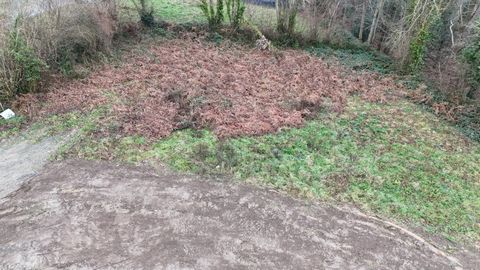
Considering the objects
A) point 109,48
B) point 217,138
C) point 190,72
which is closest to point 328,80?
point 190,72

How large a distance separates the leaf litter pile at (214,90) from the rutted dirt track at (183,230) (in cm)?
197

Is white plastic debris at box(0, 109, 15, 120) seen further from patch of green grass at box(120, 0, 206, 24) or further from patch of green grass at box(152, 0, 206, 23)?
patch of green grass at box(152, 0, 206, 23)

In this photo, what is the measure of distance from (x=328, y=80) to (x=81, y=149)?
712cm

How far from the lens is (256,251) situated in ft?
19.2

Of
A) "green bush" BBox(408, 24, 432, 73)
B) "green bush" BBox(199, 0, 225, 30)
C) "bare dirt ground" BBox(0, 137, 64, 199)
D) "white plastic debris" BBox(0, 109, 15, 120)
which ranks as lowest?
"bare dirt ground" BBox(0, 137, 64, 199)

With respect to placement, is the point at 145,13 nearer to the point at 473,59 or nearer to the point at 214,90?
the point at 214,90

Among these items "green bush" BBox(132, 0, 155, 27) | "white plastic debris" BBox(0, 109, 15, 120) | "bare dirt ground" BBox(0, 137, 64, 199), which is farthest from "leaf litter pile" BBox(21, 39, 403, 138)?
"green bush" BBox(132, 0, 155, 27)

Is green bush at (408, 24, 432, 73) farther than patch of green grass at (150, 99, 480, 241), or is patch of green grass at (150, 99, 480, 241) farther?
green bush at (408, 24, 432, 73)

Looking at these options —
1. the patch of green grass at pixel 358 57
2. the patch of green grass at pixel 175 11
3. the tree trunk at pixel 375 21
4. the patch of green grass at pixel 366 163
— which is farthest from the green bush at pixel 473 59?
the patch of green grass at pixel 175 11

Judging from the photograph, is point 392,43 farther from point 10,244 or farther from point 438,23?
point 10,244

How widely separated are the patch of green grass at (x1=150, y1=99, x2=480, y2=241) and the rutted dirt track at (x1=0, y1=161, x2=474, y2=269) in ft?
1.70

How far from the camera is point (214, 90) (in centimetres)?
1054

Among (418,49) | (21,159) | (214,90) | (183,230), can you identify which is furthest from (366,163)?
(21,159)

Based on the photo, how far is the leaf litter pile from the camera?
29.9 ft
